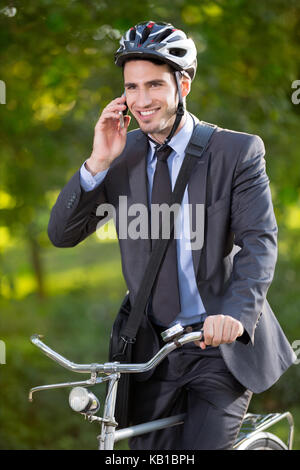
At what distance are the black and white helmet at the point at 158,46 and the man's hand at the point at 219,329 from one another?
43.3 inches

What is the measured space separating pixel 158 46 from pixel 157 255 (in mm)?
839

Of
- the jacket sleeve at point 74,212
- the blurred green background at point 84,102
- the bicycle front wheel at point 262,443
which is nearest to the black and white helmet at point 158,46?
the jacket sleeve at point 74,212

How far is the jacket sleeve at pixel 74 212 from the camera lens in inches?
123

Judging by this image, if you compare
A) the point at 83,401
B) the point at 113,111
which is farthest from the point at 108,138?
the point at 83,401

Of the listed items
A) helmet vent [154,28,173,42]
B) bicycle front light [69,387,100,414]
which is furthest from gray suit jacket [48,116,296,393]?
bicycle front light [69,387,100,414]

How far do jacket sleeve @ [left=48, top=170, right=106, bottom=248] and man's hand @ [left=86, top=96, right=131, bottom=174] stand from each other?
0.30ft

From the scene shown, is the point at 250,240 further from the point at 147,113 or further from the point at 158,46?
the point at 158,46

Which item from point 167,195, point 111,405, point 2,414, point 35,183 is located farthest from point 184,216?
point 2,414

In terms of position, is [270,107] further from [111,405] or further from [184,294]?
[111,405]

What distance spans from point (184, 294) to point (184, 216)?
1.06 ft

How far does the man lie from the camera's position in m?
3.05

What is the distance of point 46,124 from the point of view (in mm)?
7176

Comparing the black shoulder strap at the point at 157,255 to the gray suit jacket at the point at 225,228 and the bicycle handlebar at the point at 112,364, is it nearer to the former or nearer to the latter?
the gray suit jacket at the point at 225,228

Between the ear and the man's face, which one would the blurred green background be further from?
the man's face
